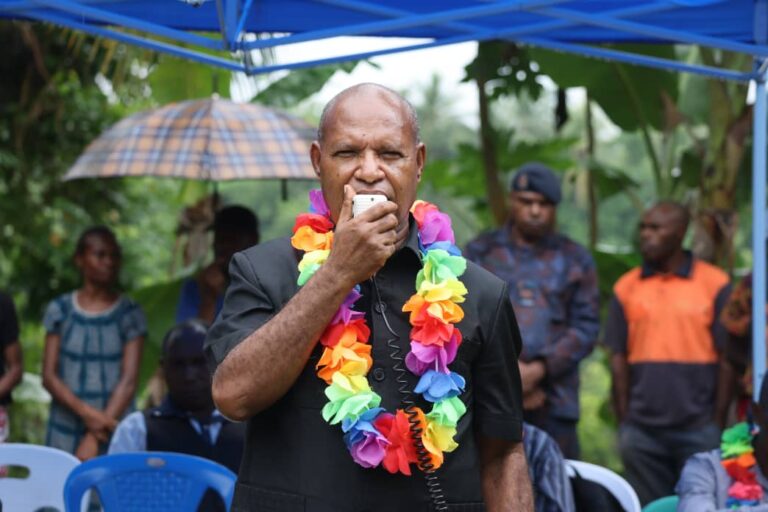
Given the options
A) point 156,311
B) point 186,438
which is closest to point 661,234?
point 186,438

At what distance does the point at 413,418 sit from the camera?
249 centimetres

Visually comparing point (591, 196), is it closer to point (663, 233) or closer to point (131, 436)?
point (663, 233)

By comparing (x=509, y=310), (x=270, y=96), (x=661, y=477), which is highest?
(x=270, y=96)

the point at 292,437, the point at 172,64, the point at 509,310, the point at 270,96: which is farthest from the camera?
the point at 172,64

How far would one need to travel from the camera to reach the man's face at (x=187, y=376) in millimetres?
5105

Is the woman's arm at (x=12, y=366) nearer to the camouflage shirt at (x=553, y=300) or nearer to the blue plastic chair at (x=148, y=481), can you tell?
the blue plastic chair at (x=148, y=481)

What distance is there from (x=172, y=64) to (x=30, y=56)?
1.16 meters

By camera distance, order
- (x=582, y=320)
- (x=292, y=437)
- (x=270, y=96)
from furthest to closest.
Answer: (x=270, y=96), (x=582, y=320), (x=292, y=437)

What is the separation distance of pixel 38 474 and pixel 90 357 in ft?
6.17

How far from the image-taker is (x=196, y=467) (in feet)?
15.0

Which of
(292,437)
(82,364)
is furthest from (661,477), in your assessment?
(292,437)

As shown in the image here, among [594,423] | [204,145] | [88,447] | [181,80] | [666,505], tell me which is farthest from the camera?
[594,423]

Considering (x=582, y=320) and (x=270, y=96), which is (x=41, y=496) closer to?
(x=582, y=320)

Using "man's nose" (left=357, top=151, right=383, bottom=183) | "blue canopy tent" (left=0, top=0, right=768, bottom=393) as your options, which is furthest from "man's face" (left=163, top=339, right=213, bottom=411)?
"man's nose" (left=357, top=151, right=383, bottom=183)
